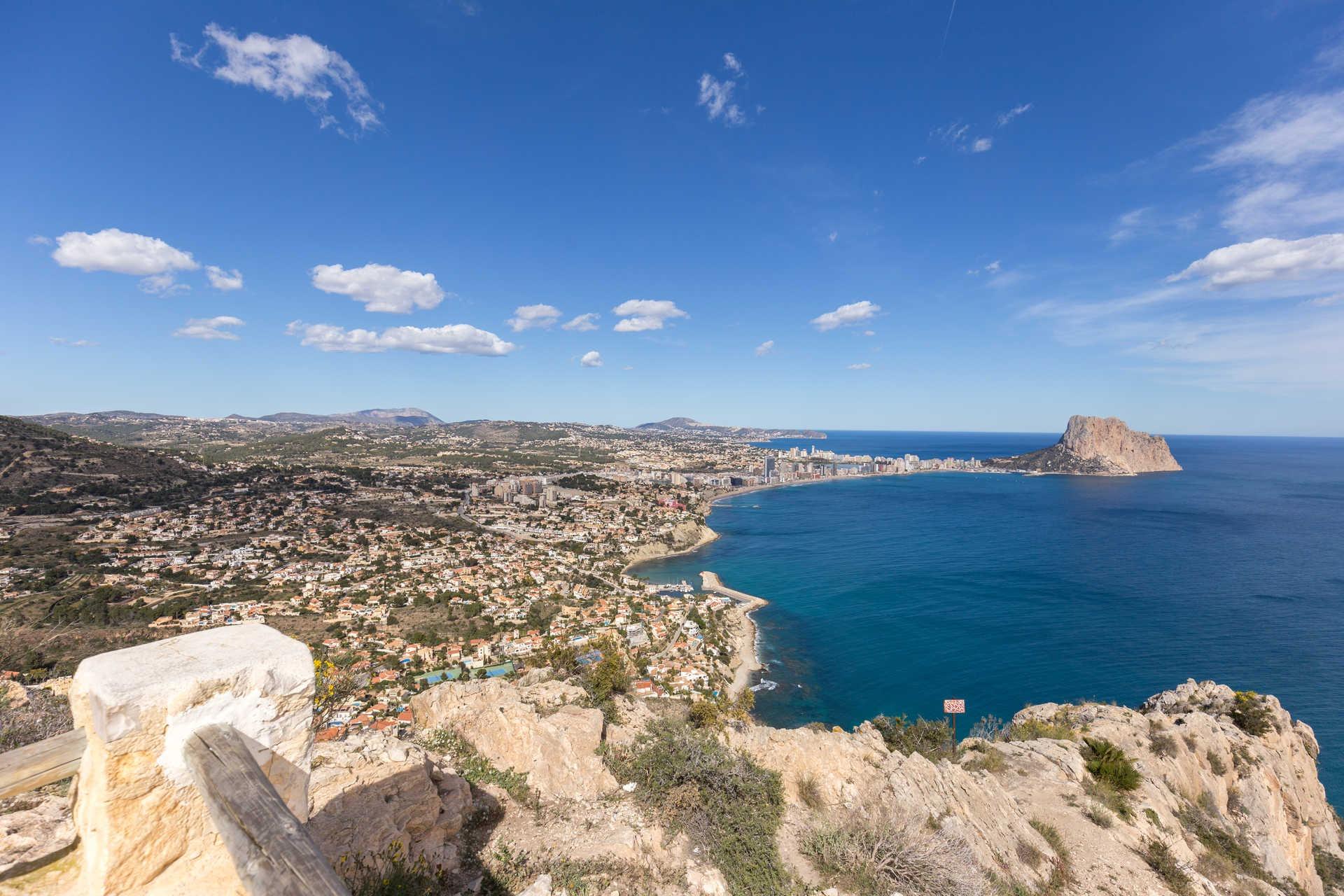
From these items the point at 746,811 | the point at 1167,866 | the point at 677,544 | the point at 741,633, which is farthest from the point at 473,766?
the point at 677,544

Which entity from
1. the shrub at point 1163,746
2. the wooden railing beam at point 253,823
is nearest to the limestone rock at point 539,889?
the wooden railing beam at point 253,823

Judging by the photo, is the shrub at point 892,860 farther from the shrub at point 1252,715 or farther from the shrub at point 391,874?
the shrub at point 1252,715

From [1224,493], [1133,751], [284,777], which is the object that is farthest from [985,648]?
[1224,493]

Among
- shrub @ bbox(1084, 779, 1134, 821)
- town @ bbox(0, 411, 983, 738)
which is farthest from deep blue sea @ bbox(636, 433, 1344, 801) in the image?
shrub @ bbox(1084, 779, 1134, 821)

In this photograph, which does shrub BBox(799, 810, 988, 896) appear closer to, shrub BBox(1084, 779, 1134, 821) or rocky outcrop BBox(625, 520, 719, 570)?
shrub BBox(1084, 779, 1134, 821)

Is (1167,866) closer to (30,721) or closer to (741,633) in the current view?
(30,721)

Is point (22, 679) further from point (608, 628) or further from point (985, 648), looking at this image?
point (985, 648)
